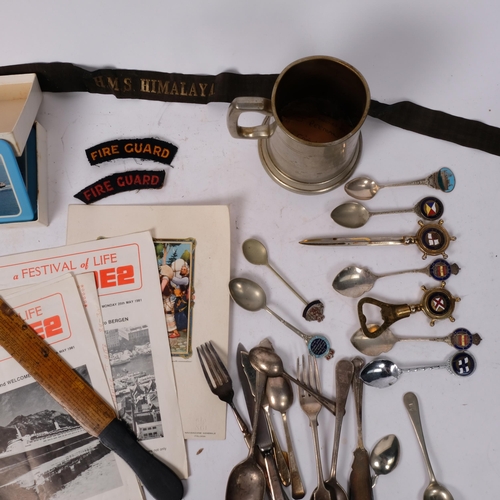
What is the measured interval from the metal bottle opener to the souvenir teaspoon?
6cm

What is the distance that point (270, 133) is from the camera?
62 cm

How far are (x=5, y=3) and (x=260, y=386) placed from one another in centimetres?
66

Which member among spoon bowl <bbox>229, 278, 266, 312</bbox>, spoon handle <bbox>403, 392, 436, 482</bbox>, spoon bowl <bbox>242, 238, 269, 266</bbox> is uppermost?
spoon bowl <bbox>242, 238, 269, 266</bbox>

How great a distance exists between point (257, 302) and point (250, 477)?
23 cm

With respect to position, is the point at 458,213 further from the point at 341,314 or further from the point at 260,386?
the point at 260,386

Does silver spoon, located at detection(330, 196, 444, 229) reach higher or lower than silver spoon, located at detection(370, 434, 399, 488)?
higher

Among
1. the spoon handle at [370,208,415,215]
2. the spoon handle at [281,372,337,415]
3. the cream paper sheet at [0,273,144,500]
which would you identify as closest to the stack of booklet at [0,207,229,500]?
the cream paper sheet at [0,273,144,500]

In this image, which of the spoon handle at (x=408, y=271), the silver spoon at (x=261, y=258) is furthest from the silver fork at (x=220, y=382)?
the spoon handle at (x=408, y=271)

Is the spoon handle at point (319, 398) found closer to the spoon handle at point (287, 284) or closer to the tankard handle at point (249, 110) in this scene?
the spoon handle at point (287, 284)

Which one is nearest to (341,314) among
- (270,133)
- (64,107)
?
(270,133)

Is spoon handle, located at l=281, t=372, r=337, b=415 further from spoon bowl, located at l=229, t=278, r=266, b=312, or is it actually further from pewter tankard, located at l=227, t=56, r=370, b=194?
pewter tankard, located at l=227, t=56, r=370, b=194

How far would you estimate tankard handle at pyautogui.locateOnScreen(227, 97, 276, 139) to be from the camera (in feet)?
1.92

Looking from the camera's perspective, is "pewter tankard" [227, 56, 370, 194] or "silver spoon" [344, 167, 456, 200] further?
"silver spoon" [344, 167, 456, 200]

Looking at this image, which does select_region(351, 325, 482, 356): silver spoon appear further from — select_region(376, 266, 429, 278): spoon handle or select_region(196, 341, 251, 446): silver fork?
select_region(196, 341, 251, 446): silver fork
